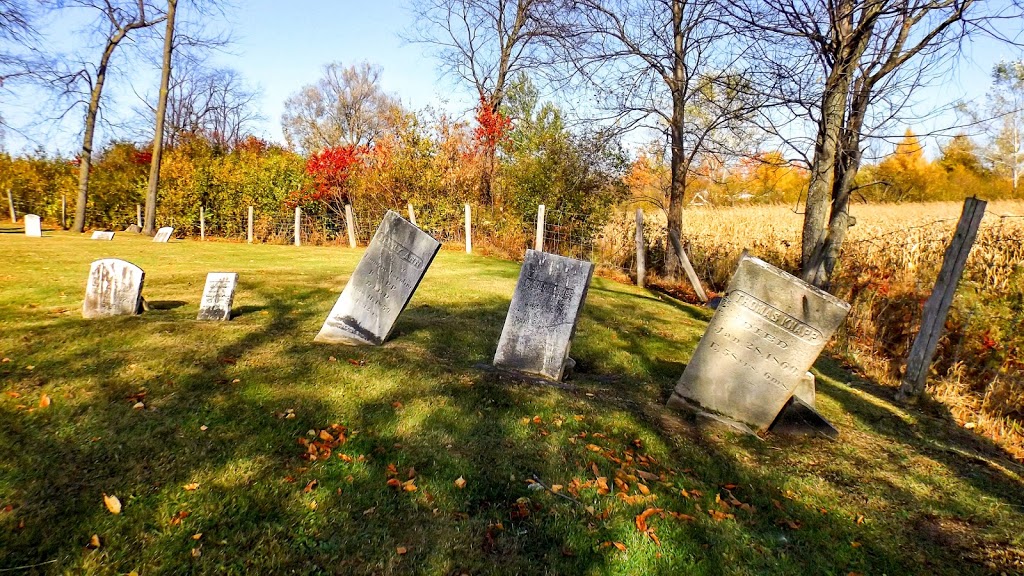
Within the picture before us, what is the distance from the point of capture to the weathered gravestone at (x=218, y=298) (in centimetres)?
652

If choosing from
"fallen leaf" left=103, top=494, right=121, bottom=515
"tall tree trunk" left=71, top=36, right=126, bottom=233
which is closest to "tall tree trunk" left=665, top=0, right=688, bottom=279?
"fallen leaf" left=103, top=494, right=121, bottom=515

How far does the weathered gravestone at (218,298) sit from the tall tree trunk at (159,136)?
1880 centimetres

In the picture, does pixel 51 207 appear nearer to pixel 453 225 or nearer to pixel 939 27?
pixel 453 225

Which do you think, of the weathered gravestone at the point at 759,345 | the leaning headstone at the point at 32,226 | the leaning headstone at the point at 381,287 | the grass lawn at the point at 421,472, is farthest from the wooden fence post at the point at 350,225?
the weathered gravestone at the point at 759,345

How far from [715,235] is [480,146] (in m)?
10.4

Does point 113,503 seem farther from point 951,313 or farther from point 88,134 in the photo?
point 88,134

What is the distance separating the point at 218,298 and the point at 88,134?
2325 centimetres

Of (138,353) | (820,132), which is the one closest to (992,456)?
(820,132)

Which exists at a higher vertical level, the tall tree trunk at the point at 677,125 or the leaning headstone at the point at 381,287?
the tall tree trunk at the point at 677,125

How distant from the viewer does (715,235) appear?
1484 centimetres

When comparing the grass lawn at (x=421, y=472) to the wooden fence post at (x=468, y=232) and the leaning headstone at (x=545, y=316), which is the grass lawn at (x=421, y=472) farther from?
the wooden fence post at (x=468, y=232)

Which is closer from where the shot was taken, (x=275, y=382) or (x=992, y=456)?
(x=275, y=382)

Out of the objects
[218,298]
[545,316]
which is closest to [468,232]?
[218,298]

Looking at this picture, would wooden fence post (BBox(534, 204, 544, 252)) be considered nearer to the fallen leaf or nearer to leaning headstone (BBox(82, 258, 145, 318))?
leaning headstone (BBox(82, 258, 145, 318))
